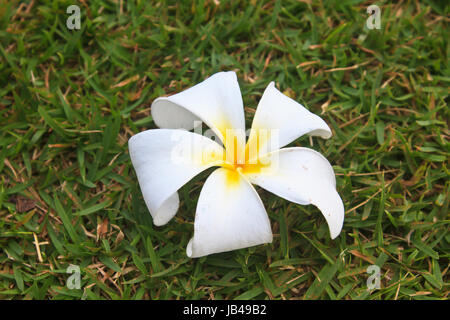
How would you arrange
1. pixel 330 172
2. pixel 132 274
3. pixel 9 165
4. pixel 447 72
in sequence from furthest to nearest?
pixel 447 72 → pixel 9 165 → pixel 132 274 → pixel 330 172

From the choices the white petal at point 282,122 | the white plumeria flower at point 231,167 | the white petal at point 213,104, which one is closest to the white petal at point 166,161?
the white plumeria flower at point 231,167

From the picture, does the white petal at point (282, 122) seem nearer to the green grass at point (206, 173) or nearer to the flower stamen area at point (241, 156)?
the flower stamen area at point (241, 156)

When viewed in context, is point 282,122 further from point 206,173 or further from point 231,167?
point 206,173

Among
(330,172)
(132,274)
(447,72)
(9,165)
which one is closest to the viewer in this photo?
(330,172)

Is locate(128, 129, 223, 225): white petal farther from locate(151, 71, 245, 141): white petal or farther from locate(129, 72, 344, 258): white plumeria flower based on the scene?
locate(151, 71, 245, 141): white petal

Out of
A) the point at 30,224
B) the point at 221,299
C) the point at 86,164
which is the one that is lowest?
the point at 221,299

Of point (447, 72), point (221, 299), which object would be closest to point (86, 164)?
point (221, 299)

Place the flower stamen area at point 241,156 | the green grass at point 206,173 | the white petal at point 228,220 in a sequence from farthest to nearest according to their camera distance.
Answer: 1. the green grass at point 206,173
2. the flower stamen area at point 241,156
3. the white petal at point 228,220

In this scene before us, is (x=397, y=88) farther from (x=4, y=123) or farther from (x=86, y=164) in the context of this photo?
(x=4, y=123)
